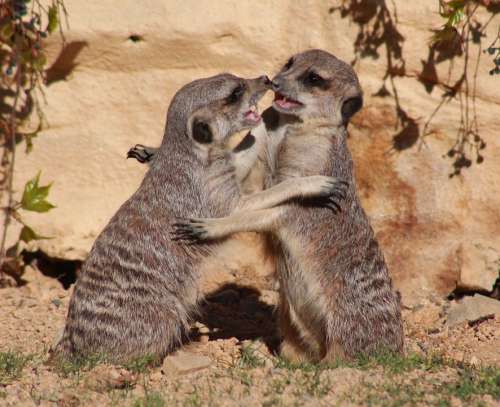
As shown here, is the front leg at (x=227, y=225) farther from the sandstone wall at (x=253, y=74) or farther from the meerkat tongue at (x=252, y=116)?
the sandstone wall at (x=253, y=74)

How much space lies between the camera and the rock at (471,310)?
6.86 meters

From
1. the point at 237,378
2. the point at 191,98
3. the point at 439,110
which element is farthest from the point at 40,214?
the point at 439,110

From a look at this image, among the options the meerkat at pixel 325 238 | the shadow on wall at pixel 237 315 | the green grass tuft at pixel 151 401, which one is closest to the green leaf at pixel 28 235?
the shadow on wall at pixel 237 315

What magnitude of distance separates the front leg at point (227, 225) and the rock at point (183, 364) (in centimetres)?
80

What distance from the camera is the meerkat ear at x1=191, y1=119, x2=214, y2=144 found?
5.55 metres

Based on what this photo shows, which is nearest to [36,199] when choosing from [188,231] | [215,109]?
[188,231]

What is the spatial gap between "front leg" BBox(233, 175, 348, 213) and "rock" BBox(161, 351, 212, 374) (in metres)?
1.04

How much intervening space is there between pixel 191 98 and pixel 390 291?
2009mm

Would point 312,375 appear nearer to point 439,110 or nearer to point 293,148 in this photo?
point 293,148

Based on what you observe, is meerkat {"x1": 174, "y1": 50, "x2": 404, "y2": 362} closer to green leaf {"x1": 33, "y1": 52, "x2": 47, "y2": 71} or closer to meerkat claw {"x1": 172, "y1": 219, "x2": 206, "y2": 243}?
meerkat claw {"x1": 172, "y1": 219, "x2": 206, "y2": 243}

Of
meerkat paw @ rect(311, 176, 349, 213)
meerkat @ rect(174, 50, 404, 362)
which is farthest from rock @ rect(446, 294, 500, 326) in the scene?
meerkat paw @ rect(311, 176, 349, 213)

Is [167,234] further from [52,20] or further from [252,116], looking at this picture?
[52,20]

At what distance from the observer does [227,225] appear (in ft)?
17.9

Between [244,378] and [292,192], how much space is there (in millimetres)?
1369
